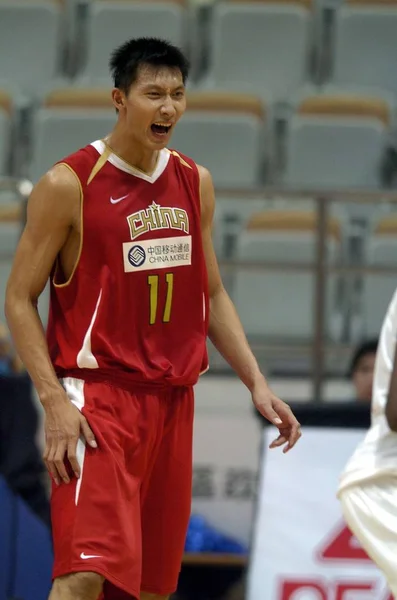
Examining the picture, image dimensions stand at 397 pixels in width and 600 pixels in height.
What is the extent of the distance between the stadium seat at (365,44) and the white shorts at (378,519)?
5.97 m

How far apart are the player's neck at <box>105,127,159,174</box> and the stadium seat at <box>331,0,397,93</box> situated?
593 centimetres

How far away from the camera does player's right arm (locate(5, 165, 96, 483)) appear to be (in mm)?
3455

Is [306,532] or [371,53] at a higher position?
[371,53]

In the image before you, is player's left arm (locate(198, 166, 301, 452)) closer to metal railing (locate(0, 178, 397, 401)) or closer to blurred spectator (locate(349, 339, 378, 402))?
blurred spectator (locate(349, 339, 378, 402))

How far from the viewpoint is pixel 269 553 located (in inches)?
238

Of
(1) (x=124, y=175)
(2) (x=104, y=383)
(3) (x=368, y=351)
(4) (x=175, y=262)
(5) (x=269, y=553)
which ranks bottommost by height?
(5) (x=269, y=553)

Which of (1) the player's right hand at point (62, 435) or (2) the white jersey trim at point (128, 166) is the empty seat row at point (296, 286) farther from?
(1) the player's right hand at point (62, 435)

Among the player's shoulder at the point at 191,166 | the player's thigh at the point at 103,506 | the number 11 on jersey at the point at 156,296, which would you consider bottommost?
the player's thigh at the point at 103,506

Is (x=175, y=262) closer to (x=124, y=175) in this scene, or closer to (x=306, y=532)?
(x=124, y=175)

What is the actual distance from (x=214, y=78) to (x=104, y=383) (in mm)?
6039

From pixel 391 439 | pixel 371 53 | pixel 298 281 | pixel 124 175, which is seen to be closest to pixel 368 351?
pixel 298 281

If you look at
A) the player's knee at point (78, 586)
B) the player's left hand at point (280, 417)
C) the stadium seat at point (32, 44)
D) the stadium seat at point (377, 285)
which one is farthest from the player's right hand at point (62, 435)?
the stadium seat at point (32, 44)

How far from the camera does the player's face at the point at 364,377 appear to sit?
6453 millimetres

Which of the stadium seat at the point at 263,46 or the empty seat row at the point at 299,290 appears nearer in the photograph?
the empty seat row at the point at 299,290
